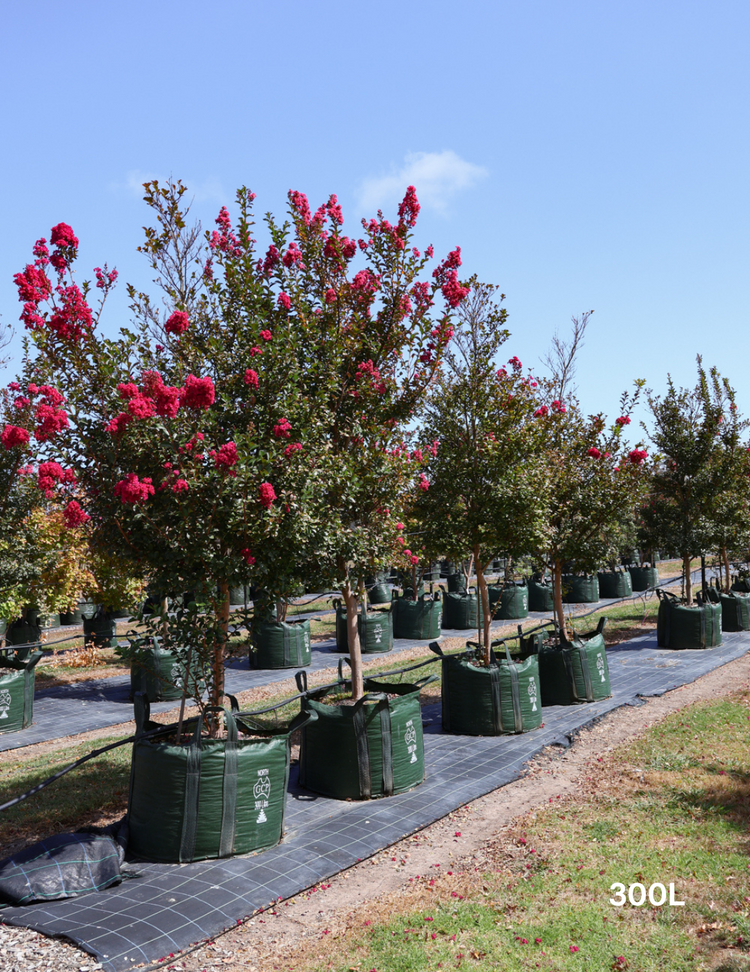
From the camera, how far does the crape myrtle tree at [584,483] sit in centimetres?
1309

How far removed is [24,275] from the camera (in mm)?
6441

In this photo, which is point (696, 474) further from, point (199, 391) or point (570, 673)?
point (199, 391)

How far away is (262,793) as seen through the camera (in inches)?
250

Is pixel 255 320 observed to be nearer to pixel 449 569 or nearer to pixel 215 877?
pixel 215 877

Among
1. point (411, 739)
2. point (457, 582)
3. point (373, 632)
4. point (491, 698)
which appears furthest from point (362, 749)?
point (457, 582)

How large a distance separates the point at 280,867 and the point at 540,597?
1864 centimetres

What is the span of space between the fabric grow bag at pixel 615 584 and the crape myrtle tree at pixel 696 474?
9.50m

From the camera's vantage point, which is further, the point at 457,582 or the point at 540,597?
the point at 457,582

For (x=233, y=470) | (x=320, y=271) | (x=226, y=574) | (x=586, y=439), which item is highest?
(x=320, y=271)

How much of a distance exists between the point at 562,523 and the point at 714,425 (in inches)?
237

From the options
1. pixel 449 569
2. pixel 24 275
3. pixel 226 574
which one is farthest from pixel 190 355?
pixel 449 569

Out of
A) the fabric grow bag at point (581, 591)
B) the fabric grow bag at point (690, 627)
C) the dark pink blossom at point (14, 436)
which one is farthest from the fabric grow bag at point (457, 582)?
the dark pink blossom at point (14, 436)

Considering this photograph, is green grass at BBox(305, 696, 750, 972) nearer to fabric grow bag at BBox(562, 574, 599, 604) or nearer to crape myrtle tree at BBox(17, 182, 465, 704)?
crape myrtle tree at BBox(17, 182, 465, 704)

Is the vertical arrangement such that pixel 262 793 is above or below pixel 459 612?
below
